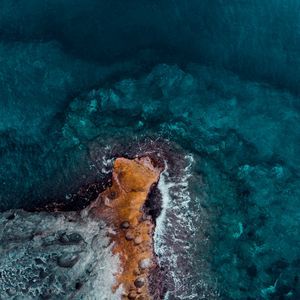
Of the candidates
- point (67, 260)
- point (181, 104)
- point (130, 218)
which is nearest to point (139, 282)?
point (130, 218)

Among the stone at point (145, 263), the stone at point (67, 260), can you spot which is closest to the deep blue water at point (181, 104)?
the stone at point (145, 263)

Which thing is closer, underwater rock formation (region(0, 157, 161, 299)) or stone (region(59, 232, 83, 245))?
underwater rock formation (region(0, 157, 161, 299))

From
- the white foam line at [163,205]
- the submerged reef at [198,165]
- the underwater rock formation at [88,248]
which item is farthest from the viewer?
the submerged reef at [198,165]

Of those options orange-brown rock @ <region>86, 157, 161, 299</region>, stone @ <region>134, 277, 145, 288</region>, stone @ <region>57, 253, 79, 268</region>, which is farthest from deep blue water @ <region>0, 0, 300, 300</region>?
stone @ <region>57, 253, 79, 268</region>

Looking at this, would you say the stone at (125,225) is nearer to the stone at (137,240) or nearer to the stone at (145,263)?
the stone at (137,240)

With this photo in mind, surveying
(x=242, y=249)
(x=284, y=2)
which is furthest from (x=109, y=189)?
(x=284, y=2)

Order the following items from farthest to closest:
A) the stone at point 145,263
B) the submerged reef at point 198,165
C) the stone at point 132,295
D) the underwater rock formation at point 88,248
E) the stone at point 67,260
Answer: the submerged reef at point 198,165 < the stone at point 145,263 < the stone at point 132,295 < the stone at point 67,260 < the underwater rock formation at point 88,248

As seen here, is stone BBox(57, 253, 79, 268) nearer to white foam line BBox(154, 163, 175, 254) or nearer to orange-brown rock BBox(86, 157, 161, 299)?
orange-brown rock BBox(86, 157, 161, 299)
